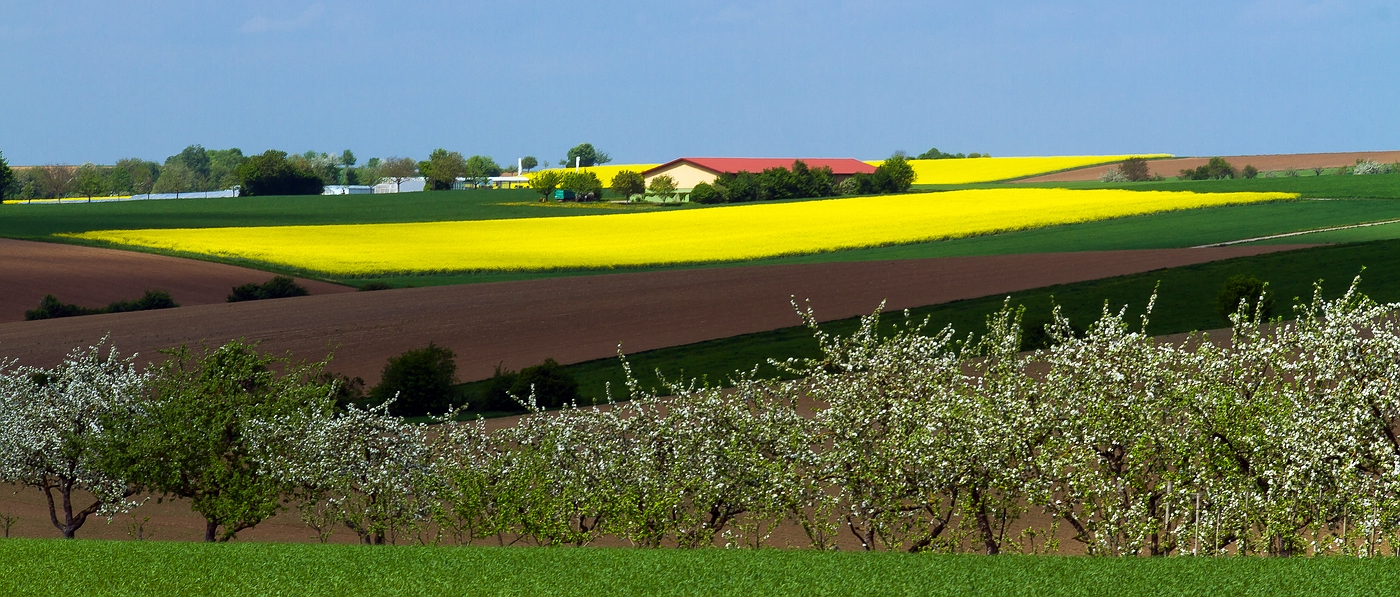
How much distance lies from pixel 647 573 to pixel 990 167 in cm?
12761

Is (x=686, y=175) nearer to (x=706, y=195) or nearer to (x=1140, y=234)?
(x=706, y=195)

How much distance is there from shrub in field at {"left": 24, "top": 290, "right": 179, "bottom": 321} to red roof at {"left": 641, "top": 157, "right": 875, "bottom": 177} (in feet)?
210

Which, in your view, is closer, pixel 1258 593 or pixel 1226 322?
pixel 1258 593

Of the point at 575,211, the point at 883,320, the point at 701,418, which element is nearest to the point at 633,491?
the point at 701,418

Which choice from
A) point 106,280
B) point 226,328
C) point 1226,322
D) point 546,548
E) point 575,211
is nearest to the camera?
point 546,548

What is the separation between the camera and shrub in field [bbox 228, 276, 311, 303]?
51.4m

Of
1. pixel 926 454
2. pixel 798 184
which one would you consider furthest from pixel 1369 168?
pixel 926 454

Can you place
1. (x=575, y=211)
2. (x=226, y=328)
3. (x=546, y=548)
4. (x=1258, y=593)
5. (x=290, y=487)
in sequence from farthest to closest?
(x=575, y=211) → (x=226, y=328) → (x=290, y=487) → (x=546, y=548) → (x=1258, y=593)

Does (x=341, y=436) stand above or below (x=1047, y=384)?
below

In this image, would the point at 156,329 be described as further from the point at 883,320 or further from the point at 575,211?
the point at 575,211

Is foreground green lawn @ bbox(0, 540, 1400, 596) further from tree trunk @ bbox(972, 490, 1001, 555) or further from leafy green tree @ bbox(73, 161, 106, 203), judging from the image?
leafy green tree @ bbox(73, 161, 106, 203)

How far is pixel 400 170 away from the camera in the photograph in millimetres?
149500

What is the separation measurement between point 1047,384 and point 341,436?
954cm

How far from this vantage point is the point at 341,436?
18.2 m
